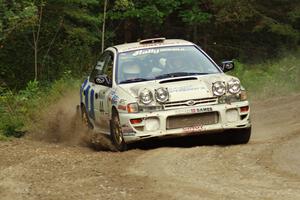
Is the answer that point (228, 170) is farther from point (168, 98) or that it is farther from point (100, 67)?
point (100, 67)

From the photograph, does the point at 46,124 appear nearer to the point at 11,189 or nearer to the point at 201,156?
the point at 201,156

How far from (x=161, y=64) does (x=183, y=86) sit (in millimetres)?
1110

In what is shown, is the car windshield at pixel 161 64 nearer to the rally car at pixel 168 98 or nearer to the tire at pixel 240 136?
the rally car at pixel 168 98

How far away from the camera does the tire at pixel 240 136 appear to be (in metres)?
11.1

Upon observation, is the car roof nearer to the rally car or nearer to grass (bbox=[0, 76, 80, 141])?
the rally car

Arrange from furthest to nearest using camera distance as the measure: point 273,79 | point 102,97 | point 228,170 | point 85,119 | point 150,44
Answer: point 273,79
point 85,119
point 150,44
point 102,97
point 228,170

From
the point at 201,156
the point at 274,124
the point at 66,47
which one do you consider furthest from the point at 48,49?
the point at 201,156

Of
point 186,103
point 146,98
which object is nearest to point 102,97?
point 146,98

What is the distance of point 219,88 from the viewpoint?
10750 mm

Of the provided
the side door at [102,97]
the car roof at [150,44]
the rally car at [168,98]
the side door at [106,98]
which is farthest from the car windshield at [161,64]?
the side door at [102,97]

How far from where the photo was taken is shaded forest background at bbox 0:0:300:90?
2592cm

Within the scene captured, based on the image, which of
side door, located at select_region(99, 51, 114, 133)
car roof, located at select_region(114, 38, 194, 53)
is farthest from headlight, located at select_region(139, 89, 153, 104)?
car roof, located at select_region(114, 38, 194, 53)

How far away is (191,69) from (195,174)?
370 centimetres

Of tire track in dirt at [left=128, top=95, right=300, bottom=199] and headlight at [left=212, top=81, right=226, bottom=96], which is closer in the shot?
tire track in dirt at [left=128, top=95, right=300, bottom=199]
